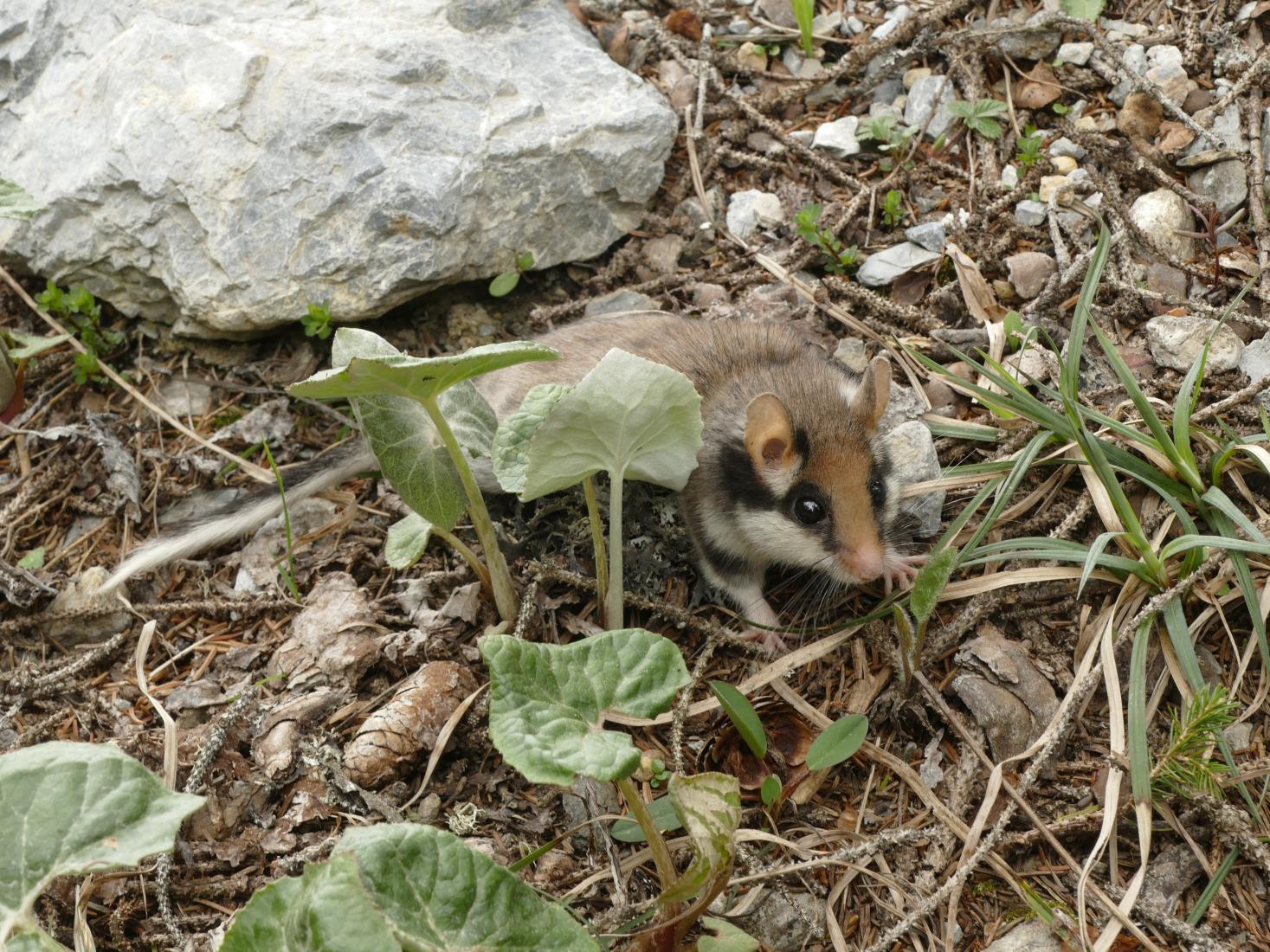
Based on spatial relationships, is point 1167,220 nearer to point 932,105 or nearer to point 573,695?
point 932,105

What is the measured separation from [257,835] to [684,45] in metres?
4.37

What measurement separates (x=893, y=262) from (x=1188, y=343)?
1.26 metres

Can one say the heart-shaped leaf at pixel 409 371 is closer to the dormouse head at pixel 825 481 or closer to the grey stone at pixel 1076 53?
the dormouse head at pixel 825 481

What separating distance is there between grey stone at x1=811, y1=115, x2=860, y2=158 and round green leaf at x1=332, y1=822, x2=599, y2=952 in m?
3.91

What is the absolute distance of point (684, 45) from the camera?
231 inches

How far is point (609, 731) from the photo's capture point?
2805 millimetres

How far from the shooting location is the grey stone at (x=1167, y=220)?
4594mm

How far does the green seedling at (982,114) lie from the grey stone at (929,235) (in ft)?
1.76

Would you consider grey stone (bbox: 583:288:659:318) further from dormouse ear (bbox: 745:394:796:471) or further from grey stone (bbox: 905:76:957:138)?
grey stone (bbox: 905:76:957:138)

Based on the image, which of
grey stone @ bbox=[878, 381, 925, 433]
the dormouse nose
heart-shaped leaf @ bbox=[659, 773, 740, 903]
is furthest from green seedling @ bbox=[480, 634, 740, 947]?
grey stone @ bbox=[878, 381, 925, 433]

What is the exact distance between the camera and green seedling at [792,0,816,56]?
18.0ft

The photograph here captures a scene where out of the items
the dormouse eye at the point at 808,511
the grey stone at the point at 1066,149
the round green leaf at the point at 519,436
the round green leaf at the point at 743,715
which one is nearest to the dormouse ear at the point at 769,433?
the dormouse eye at the point at 808,511

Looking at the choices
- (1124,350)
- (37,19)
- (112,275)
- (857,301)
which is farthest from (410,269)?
(1124,350)

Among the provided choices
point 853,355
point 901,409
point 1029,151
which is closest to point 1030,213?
point 1029,151
